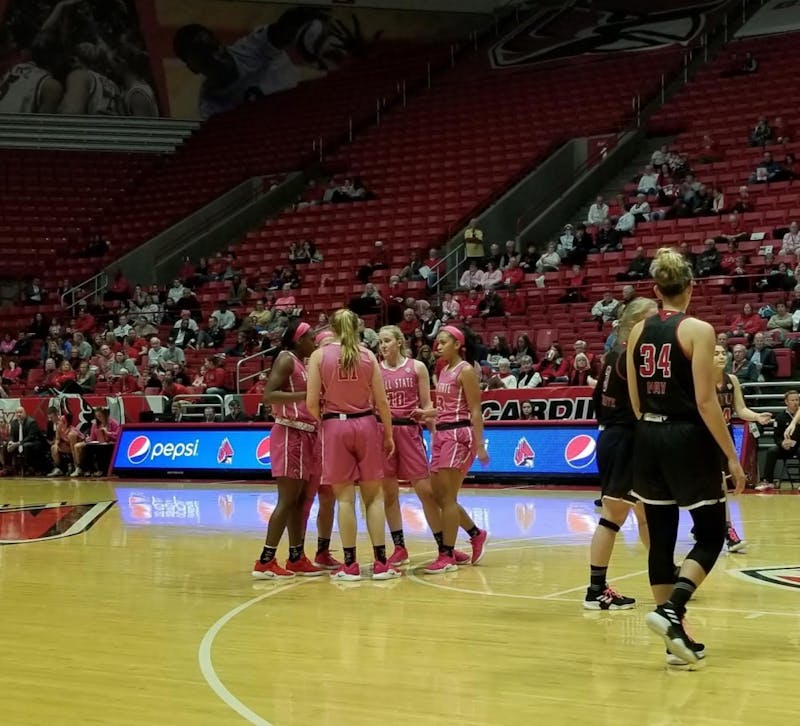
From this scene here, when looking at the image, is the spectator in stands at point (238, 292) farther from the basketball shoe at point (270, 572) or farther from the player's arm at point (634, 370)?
the player's arm at point (634, 370)

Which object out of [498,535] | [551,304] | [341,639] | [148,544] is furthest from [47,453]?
[341,639]

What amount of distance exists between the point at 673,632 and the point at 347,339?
3791 mm

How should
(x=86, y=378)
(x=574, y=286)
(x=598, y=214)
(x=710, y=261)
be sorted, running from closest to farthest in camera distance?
(x=710, y=261) → (x=574, y=286) → (x=86, y=378) → (x=598, y=214)

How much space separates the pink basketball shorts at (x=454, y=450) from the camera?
9.59 metres

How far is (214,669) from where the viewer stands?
20.9 ft

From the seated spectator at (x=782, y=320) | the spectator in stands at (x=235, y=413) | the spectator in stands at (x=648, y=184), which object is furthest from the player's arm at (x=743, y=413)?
the spectator in stands at (x=648, y=184)

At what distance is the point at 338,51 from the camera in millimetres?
38688

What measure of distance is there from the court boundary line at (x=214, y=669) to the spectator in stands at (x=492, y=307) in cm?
1489

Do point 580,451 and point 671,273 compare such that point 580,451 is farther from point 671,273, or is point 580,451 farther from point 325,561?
point 671,273

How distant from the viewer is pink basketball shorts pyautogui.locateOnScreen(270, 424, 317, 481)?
31.0 ft

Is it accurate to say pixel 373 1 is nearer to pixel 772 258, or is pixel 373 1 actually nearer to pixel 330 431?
pixel 772 258

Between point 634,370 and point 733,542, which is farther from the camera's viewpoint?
point 733,542

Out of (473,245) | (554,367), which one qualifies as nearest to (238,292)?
(473,245)

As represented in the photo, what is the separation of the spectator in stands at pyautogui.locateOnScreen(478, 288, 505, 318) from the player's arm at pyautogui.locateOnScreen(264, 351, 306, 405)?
1430 cm
